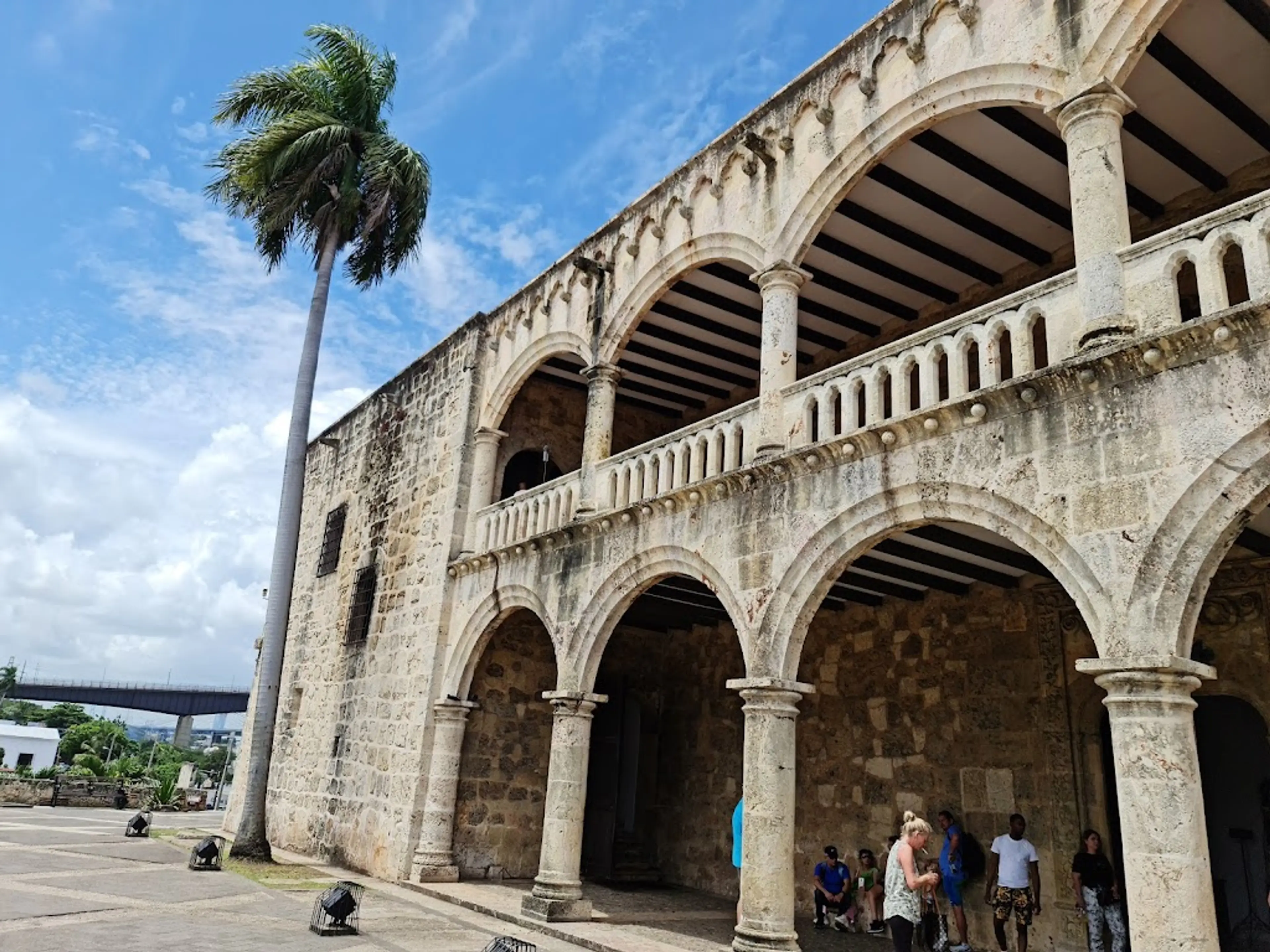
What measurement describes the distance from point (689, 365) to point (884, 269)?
3058mm

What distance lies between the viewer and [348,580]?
14.6m

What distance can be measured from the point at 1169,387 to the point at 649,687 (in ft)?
28.1

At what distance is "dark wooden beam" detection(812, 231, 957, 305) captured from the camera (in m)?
8.52

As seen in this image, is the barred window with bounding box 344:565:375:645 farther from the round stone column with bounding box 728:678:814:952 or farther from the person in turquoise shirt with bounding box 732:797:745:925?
the round stone column with bounding box 728:678:814:952

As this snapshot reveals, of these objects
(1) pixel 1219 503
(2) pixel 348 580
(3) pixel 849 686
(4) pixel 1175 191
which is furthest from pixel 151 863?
(4) pixel 1175 191

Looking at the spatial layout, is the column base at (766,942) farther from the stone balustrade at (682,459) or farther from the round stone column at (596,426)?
Answer: the round stone column at (596,426)

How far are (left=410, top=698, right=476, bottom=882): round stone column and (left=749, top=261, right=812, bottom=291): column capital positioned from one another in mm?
5997

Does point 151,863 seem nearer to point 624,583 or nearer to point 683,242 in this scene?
point 624,583

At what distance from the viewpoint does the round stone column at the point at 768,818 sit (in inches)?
248

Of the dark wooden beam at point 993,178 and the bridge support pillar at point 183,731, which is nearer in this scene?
the dark wooden beam at point 993,178

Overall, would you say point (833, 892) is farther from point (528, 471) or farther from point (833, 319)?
point (528, 471)

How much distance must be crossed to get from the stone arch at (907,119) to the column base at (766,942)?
5031 mm

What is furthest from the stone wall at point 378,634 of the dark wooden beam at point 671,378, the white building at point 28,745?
the white building at point 28,745

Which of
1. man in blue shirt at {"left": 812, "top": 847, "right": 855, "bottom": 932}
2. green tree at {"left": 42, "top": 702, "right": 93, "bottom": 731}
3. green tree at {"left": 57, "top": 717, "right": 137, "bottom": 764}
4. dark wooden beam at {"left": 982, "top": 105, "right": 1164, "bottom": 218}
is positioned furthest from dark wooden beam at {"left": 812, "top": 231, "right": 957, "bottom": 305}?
green tree at {"left": 42, "top": 702, "right": 93, "bottom": 731}
